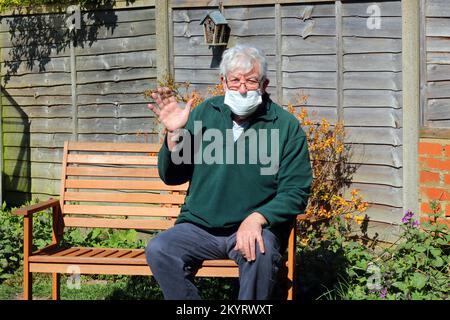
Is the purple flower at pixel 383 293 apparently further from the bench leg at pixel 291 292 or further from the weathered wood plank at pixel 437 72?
the weathered wood plank at pixel 437 72

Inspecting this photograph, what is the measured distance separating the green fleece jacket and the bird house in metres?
2.34

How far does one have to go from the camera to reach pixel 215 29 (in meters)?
6.97

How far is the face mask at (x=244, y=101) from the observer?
4.58 m

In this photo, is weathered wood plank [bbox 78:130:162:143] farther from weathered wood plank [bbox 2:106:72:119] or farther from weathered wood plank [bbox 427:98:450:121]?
weathered wood plank [bbox 427:98:450:121]

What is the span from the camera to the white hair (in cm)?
459

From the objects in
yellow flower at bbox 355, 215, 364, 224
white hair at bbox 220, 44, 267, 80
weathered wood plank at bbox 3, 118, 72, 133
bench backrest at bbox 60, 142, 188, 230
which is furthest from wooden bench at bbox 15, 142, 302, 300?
weathered wood plank at bbox 3, 118, 72, 133

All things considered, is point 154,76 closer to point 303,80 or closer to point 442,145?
point 303,80

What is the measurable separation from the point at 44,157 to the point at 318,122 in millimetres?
3135

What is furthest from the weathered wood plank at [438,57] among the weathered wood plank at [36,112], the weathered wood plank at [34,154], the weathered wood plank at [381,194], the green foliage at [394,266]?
the weathered wood plank at [34,154]

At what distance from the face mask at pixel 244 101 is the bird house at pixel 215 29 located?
2.41 meters

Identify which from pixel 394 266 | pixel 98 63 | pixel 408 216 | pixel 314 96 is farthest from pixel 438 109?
pixel 98 63

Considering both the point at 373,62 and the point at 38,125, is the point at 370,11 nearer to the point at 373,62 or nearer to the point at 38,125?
the point at 373,62

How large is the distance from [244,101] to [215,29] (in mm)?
2513

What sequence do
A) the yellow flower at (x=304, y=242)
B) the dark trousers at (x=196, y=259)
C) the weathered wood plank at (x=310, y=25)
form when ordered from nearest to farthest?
the dark trousers at (x=196, y=259)
the yellow flower at (x=304, y=242)
the weathered wood plank at (x=310, y=25)
